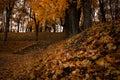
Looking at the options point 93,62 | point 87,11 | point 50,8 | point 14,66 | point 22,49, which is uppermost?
point 50,8

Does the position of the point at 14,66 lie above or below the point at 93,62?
below

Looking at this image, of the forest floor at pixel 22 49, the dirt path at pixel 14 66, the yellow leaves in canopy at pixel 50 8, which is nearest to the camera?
the dirt path at pixel 14 66

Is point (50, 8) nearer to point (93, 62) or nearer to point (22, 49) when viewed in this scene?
point (22, 49)

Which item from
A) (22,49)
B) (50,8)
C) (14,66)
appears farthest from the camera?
(22,49)

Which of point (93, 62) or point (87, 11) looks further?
point (87, 11)

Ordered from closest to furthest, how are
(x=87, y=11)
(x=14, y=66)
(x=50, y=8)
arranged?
(x=14, y=66), (x=87, y=11), (x=50, y=8)

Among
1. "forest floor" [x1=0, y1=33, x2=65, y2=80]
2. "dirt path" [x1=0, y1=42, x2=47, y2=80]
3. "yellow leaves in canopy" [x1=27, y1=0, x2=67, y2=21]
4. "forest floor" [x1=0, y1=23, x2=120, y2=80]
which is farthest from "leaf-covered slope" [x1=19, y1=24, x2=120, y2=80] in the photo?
"yellow leaves in canopy" [x1=27, y1=0, x2=67, y2=21]

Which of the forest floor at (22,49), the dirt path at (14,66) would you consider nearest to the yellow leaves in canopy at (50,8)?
the forest floor at (22,49)

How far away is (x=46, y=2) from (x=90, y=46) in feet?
55.3

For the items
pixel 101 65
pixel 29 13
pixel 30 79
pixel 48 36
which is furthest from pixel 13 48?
pixel 101 65

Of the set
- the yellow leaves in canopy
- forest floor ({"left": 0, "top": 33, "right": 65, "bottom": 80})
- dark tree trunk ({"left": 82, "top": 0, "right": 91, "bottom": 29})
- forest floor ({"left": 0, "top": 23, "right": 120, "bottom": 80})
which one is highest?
the yellow leaves in canopy

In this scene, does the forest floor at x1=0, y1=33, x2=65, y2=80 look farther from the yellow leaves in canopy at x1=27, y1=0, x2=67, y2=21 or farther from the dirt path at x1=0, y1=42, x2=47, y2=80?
the yellow leaves in canopy at x1=27, y1=0, x2=67, y2=21

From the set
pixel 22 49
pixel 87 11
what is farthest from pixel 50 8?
pixel 87 11

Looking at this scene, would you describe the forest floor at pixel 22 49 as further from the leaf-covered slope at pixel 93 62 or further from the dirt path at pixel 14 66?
the leaf-covered slope at pixel 93 62
